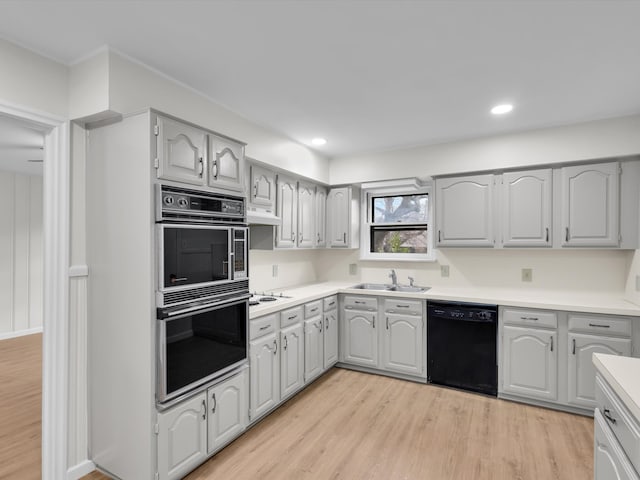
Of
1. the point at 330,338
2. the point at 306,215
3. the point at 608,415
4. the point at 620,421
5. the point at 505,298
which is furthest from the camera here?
the point at 306,215

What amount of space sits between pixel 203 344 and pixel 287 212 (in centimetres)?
173

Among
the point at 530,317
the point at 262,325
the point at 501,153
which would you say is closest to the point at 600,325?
the point at 530,317

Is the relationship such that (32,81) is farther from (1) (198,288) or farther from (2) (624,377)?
(2) (624,377)

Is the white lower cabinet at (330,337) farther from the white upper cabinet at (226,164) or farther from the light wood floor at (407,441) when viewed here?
the white upper cabinet at (226,164)

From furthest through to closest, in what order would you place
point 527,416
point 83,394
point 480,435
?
point 527,416 → point 480,435 → point 83,394

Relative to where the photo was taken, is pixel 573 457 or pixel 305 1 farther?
pixel 573 457

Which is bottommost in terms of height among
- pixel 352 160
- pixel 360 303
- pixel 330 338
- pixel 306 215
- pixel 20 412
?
pixel 20 412

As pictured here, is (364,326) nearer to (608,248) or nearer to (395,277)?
(395,277)

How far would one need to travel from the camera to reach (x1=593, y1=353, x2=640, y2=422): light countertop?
111 cm

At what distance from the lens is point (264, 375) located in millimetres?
2682

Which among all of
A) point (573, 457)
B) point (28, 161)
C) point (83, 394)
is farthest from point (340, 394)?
point (28, 161)

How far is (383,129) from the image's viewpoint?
10.8 feet

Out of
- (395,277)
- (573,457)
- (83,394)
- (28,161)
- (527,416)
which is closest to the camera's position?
(83,394)

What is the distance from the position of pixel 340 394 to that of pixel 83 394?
2011mm
